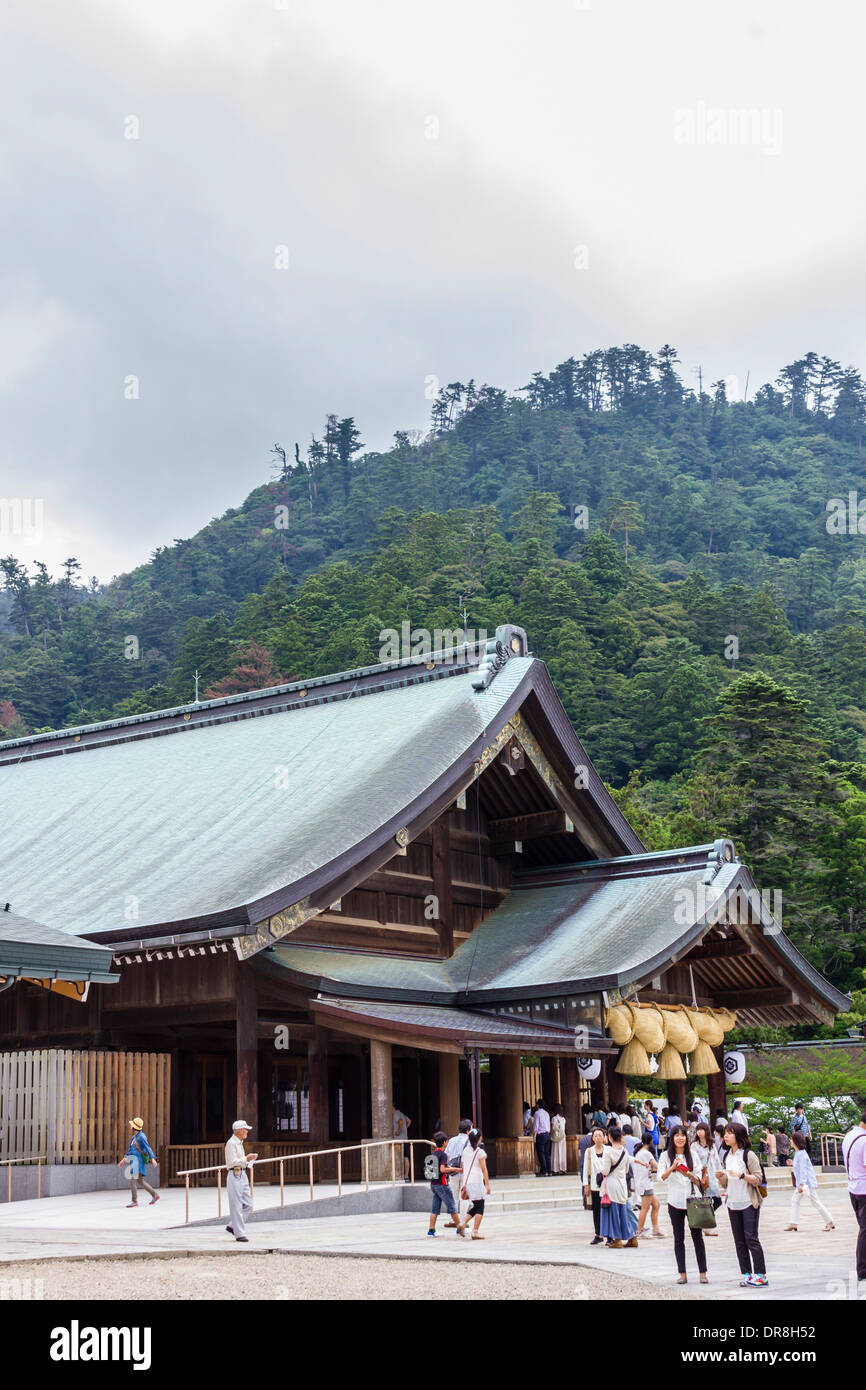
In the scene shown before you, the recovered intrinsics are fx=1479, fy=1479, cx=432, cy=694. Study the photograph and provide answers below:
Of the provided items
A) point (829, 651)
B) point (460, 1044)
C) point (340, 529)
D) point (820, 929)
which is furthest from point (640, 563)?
point (460, 1044)

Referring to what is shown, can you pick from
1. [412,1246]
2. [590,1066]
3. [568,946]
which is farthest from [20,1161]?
[590,1066]

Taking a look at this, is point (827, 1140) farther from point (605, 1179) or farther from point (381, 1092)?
point (605, 1179)

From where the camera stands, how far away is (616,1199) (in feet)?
47.2

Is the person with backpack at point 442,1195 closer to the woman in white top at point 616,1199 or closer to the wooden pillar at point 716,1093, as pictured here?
the woman in white top at point 616,1199

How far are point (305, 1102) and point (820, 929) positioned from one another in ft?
102

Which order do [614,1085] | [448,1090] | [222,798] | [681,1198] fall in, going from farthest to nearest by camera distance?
[222,798]
[614,1085]
[448,1090]
[681,1198]

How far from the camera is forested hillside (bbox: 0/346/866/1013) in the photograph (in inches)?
2263

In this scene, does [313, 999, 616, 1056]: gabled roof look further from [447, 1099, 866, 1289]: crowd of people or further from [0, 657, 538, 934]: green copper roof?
[0, 657, 538, 934]: green copper roof

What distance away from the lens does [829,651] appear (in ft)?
289

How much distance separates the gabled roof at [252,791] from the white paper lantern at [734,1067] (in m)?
4.47

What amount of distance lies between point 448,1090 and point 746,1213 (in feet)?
40.4

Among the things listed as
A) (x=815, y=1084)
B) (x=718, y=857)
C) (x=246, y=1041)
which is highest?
(x=718, y=857)

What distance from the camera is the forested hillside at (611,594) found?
5747 centimetres
